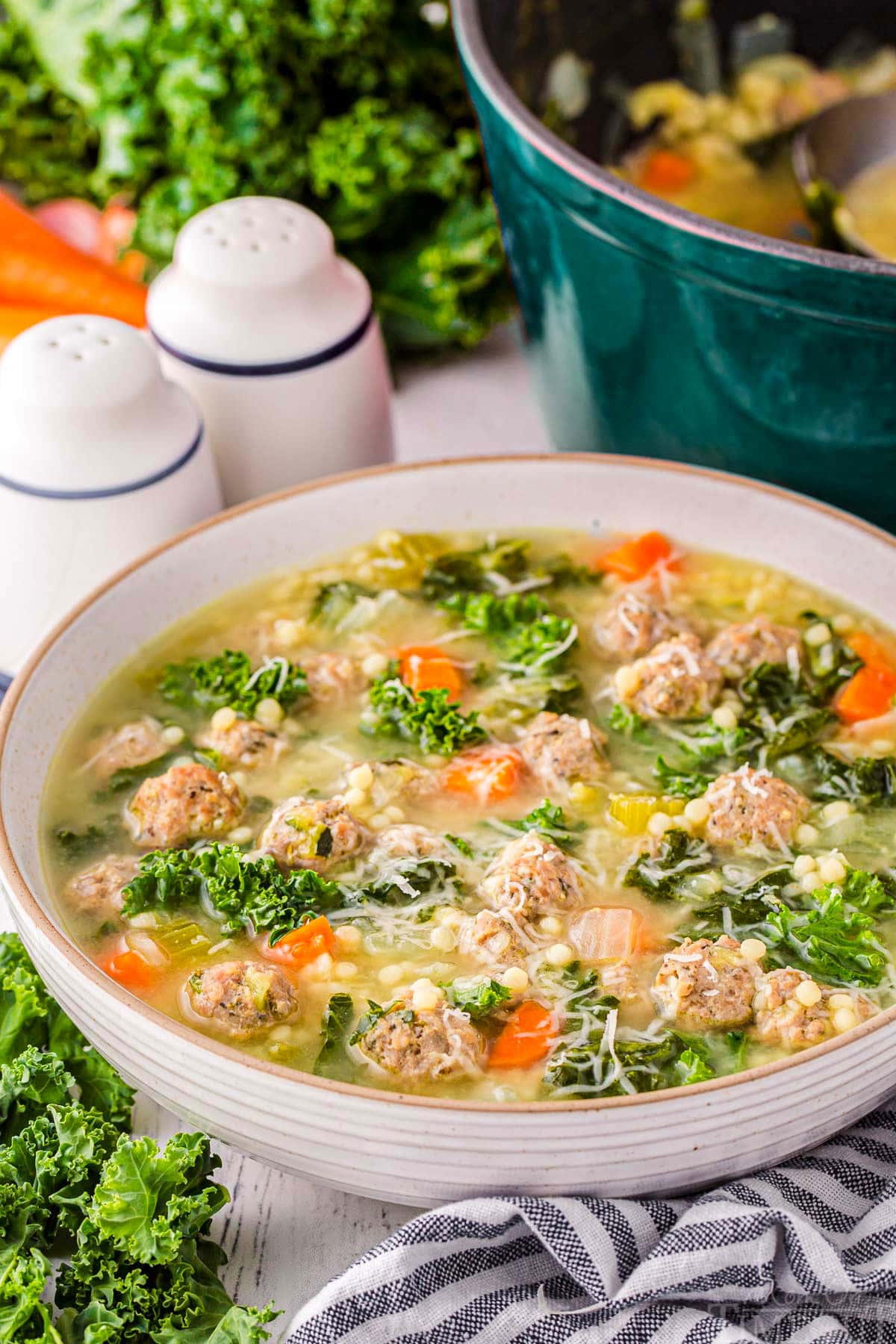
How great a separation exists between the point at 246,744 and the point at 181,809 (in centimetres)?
29

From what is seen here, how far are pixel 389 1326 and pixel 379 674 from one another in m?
1.63

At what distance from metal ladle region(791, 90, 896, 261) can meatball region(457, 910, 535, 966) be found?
9.88ft

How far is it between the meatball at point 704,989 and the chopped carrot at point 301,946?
67 cm

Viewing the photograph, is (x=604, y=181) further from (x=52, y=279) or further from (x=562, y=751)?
(x=52, y=279)

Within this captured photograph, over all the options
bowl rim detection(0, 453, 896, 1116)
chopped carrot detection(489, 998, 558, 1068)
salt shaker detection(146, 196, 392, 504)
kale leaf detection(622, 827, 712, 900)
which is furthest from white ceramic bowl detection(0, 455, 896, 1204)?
salt shaker detection(146, 196, 392, 504)

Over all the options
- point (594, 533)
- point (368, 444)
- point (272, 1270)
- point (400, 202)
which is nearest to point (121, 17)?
point (400, 202)

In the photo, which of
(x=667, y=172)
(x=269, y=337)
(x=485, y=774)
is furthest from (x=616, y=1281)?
(x=667, y=172)

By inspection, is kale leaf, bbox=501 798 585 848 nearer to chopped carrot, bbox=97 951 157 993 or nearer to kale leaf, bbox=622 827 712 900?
kale leaf, bbox=622 827 712 900

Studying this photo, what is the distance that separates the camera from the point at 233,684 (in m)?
3.89

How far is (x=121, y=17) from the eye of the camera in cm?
559

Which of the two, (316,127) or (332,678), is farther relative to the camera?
(316,127)

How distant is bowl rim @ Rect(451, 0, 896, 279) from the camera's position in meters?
3.73

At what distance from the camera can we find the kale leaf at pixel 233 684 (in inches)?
152

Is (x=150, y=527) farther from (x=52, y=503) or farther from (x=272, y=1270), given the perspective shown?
(x=272, y=1270)
